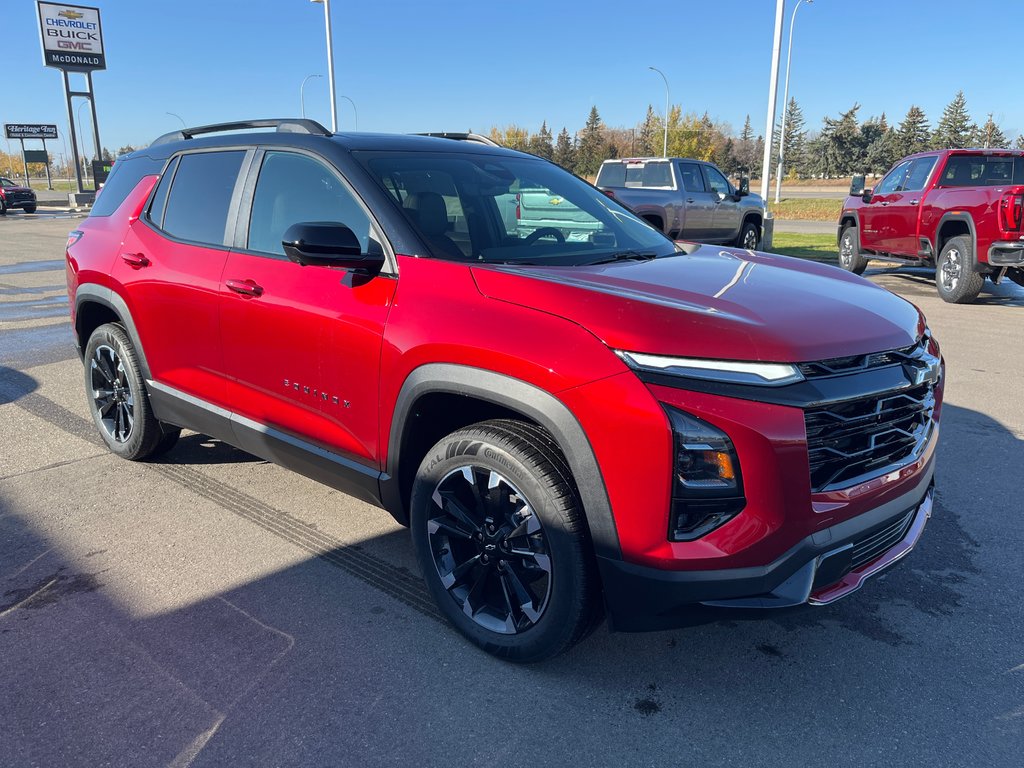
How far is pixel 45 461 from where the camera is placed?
182 inches

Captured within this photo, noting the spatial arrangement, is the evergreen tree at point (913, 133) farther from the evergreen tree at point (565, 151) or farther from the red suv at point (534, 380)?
the red suv at point (534, 380)

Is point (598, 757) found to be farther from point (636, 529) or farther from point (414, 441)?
point (414, 441)

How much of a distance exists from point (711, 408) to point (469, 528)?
1003 millimetres

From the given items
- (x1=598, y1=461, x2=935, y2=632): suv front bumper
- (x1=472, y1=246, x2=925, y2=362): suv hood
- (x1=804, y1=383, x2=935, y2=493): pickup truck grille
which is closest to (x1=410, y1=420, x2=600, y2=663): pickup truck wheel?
(x1=598, y1=461, x2=935, y2=632): suv front bumper

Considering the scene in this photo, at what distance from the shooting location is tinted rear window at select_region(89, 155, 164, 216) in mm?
4309

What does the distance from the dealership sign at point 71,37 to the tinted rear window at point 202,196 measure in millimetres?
48740

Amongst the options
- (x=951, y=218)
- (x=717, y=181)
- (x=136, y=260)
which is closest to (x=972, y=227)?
(x=951, y=218)

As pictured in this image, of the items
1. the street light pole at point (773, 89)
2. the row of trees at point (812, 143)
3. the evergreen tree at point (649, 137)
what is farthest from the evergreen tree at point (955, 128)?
the street light pole at point (773, 89)

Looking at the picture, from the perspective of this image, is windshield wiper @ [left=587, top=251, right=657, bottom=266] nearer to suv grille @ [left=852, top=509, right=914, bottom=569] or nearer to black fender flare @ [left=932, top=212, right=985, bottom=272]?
suv grille @ [left=852, top=509, right=914, bottom=569]

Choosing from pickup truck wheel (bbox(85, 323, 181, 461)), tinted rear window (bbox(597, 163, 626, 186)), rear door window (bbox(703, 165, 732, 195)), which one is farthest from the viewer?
tinted rear window (bbox(597, 163, 626, 186))

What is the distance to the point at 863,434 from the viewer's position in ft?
7.66

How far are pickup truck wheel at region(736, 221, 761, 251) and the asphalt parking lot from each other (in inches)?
485

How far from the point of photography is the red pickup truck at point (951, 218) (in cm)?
925

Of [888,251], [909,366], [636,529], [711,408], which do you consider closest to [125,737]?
[636,529]
